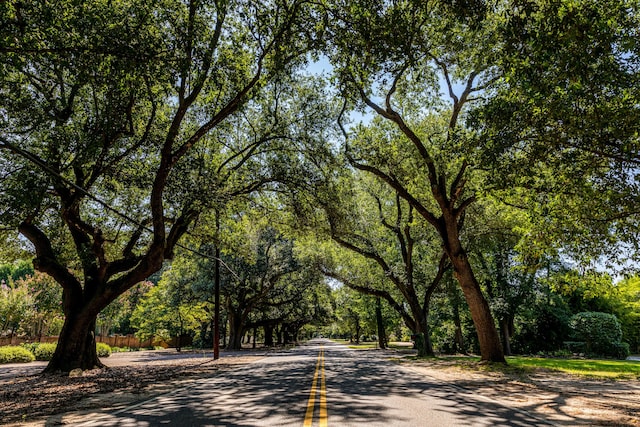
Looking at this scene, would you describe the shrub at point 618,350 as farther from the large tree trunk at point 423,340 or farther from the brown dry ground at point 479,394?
the brown dry ground at point 479,394

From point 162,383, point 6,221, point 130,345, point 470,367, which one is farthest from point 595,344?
point 130,345

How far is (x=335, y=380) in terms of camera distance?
12148mm

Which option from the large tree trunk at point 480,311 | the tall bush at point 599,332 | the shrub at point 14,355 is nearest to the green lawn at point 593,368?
the large tree trunk at point 480,311

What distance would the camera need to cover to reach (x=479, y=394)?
962cm

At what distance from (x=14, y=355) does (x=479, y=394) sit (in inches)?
1065

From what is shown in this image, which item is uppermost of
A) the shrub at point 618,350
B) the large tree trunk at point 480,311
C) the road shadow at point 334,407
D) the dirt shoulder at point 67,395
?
the large tree trunk at point 480,311

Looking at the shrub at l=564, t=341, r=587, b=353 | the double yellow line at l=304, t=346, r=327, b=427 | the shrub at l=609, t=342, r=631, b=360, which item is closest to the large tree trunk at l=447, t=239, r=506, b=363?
the double yellow line at l=304, t=346, r=327, b=427

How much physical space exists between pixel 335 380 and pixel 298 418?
5.99 metres

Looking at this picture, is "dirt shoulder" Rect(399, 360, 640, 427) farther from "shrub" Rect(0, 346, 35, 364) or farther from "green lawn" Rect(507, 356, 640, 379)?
"shrub" Rect(0, 346, 35, 364)

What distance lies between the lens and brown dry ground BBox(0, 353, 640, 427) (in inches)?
287

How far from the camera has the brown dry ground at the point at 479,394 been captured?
730 cm

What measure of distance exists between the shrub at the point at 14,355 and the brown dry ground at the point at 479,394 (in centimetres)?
1258

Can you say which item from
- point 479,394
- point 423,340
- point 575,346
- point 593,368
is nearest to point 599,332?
point 575,346

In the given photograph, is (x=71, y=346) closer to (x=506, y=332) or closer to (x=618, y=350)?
(x=506, y=332)
